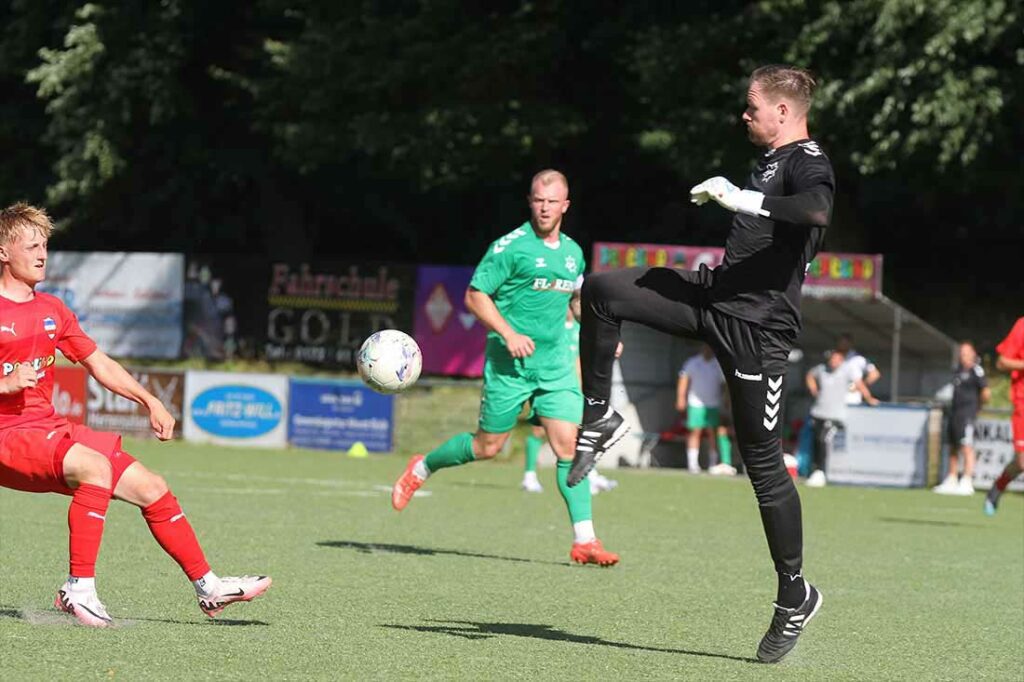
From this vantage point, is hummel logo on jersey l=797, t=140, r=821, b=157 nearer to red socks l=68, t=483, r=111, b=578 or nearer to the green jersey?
red socks l=68, t=483, r=111, b=578

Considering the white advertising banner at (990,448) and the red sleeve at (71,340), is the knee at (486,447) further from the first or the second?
the white advertising banner at (990,448)

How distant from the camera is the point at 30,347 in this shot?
7.14m

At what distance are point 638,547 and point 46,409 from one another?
19.0 feet

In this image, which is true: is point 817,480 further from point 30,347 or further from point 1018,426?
point 30,347

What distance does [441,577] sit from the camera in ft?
31.8

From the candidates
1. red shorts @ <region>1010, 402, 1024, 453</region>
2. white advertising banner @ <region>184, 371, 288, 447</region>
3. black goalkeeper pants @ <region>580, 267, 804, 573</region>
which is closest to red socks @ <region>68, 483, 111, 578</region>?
black goalkeeper pants @ <region>580, 267, 804, 573</region>

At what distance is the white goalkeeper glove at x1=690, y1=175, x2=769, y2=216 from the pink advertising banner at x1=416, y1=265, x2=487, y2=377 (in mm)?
20972

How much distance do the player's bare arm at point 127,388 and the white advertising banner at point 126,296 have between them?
23.1m

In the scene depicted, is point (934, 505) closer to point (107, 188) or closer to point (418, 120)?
point (418, 120)

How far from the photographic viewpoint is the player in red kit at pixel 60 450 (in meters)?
7.08

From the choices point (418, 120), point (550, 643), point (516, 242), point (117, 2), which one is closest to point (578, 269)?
point (516, 242)

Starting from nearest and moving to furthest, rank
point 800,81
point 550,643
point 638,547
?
point 800,81, point 550,643, point 638,547

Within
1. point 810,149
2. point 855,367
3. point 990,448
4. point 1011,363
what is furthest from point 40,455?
point 990,448

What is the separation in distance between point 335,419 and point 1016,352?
12528mm
